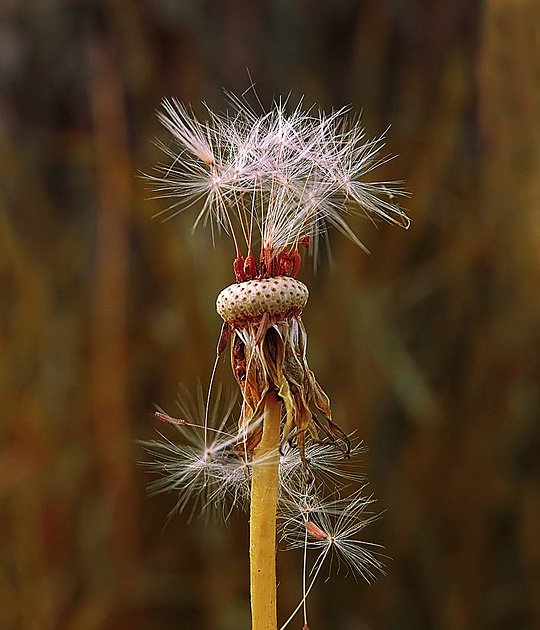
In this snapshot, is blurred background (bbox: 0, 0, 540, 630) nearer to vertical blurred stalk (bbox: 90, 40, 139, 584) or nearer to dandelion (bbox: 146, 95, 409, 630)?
vertical blurred stalk (bbox: 90, 40, 139, 584)

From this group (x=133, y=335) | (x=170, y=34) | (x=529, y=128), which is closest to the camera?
(x=529, y=128)

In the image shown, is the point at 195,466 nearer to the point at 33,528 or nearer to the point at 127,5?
the point at 33,528

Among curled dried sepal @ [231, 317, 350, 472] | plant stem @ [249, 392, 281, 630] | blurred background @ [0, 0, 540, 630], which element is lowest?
plant stem @ [249, 392, 281, 630]

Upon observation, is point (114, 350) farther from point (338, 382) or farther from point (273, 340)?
point (273, 340)

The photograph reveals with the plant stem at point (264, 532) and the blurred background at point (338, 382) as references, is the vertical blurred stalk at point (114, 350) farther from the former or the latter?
the plant stem at point (264, 532)

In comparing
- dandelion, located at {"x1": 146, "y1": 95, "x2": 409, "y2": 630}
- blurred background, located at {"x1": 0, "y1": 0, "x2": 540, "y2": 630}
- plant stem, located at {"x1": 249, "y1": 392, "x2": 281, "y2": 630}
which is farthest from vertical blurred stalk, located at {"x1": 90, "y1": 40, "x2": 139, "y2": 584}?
plant stem, located at {"x1": 249, "y1": 392, "x2": 281, "y2": 630}

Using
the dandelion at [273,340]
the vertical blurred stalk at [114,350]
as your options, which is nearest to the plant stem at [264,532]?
the dandelion at [273,340]

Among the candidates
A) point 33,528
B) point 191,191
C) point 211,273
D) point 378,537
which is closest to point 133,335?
point 211,273
